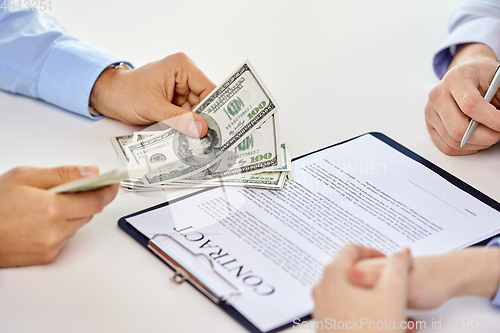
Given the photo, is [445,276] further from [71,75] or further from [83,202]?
[71,75]

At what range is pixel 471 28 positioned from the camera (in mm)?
1391

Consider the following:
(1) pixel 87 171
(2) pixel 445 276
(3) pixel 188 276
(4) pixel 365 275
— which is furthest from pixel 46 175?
(2) pixel 445 276

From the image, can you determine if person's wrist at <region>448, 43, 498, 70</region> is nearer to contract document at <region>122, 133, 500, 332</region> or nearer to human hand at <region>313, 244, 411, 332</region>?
contract document at <region>122, 133, 500, 332</region>

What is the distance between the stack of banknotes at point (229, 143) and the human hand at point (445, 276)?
0.38m

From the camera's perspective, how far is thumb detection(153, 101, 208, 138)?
3.46ft

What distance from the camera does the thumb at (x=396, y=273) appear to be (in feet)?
2.04

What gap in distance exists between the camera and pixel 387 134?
3.91 ft

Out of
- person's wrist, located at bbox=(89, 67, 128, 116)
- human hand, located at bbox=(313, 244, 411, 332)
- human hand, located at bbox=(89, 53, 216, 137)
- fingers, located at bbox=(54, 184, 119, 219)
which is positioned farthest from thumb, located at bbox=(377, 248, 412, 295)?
person's wrist, located at bbox=(89, 67, 128, 116)

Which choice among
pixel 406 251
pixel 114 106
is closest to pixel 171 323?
pixel 406 251

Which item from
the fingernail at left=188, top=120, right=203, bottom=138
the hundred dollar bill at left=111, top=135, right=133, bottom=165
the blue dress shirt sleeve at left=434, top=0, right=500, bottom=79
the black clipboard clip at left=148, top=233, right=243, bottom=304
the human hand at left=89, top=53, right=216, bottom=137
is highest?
the blue dress shirt sleeve at left=434, top=0, right=500, bottom=79

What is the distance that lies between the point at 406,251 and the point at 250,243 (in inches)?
10.5

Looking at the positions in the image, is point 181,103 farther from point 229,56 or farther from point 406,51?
point 406,51

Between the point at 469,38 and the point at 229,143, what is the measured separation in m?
0.79

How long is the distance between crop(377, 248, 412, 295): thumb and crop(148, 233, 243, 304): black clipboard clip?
222 mm
